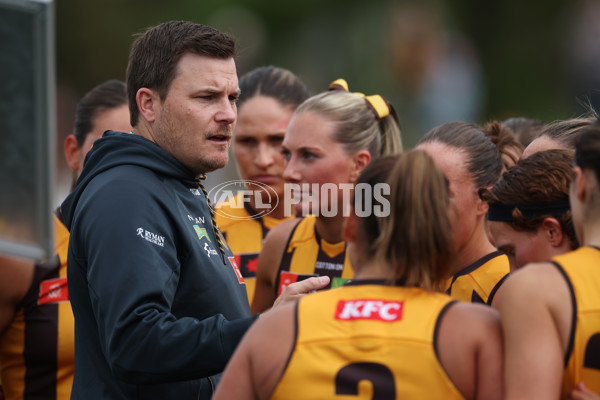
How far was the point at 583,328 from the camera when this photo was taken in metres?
2.50

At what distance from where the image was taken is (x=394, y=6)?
23984mm

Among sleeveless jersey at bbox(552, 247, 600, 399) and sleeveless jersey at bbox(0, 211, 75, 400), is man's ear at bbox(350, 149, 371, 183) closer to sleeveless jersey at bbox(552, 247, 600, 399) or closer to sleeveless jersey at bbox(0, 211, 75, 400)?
sleeveless jersey at bbox(0, 211, 75, 400)

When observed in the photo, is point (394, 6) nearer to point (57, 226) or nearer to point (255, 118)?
point (255, 118)

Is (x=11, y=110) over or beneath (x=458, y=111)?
over

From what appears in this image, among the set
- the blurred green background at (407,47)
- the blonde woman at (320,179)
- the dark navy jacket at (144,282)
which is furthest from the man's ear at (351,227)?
the blurred green background at (407,47)

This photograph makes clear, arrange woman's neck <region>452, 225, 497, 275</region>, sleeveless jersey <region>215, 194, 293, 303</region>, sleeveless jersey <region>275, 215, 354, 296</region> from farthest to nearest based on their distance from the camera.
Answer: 1. sleeveless jersey <region>215, 194, 293, 303</region>
2. sleeveless jersey <region>275, 215, 354, 296</region>
3. woman's neck <region>452, 225, 497, 275</region>

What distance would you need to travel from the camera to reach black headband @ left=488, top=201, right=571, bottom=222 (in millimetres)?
3264

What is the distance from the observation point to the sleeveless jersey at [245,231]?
5.29 metres

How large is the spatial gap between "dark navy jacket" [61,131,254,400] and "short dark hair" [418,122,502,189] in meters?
1.43

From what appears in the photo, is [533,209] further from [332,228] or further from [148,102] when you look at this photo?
[148,102]

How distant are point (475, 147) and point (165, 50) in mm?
1767

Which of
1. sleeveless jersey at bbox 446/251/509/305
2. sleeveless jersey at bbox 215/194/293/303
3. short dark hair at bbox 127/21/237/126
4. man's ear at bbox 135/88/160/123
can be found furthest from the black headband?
Answer: sleeveless jersey at bbox 215/194/293/303

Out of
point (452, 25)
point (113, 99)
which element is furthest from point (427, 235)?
point (452, 25)

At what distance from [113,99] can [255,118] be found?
3.47 feet
